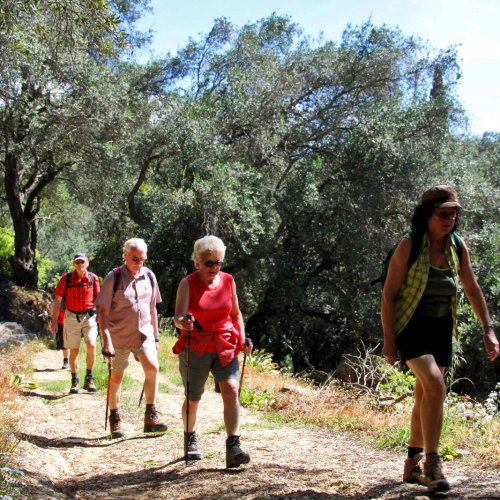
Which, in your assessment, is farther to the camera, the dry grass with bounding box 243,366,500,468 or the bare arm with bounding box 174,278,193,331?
the dry grass with bounding box 243,366,500,468

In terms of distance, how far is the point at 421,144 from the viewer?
19.2m

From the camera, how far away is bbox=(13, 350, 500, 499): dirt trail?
14.9 ft

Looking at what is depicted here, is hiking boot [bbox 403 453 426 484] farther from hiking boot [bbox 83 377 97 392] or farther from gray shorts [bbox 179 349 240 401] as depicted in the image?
hiking boot [bbox 83 377 97 392]

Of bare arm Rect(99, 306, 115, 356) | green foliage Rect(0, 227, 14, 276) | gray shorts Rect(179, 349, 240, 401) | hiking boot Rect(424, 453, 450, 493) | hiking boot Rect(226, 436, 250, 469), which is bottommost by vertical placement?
hiking boot Rect(226, 436, 250, 469)

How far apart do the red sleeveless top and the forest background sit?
12.2m

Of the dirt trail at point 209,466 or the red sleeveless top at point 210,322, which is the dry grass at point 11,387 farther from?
the red sleeveless top at point 210,322

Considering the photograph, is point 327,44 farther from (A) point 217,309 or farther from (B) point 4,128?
(A) point 217,309

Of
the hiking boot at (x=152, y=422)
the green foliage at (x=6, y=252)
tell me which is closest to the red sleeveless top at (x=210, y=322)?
the hiking boot at (x=152, y=422)

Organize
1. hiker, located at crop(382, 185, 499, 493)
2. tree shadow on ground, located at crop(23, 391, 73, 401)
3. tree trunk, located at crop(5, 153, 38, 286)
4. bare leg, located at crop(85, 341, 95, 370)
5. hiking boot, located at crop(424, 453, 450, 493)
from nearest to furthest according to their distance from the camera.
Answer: hiking boot, located at crop(424, 453, 450, 493), hiker, located at crop(382, 185, 499, 493), tree shadow on ground, located at crop(23, 391, 73, 401), bare leg, located at crop(85, 341, 95, 370), tree trunk, located at crop(5, 153, 38, 286)

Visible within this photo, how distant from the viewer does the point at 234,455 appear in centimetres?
499

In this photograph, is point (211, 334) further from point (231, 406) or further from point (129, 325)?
point (129, 325)

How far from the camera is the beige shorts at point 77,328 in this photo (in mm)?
9508

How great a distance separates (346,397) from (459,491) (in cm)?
395

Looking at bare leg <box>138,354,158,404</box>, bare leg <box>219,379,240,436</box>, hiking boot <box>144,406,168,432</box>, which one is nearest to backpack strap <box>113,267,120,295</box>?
bare leg <box>138,354,158,404</box>
